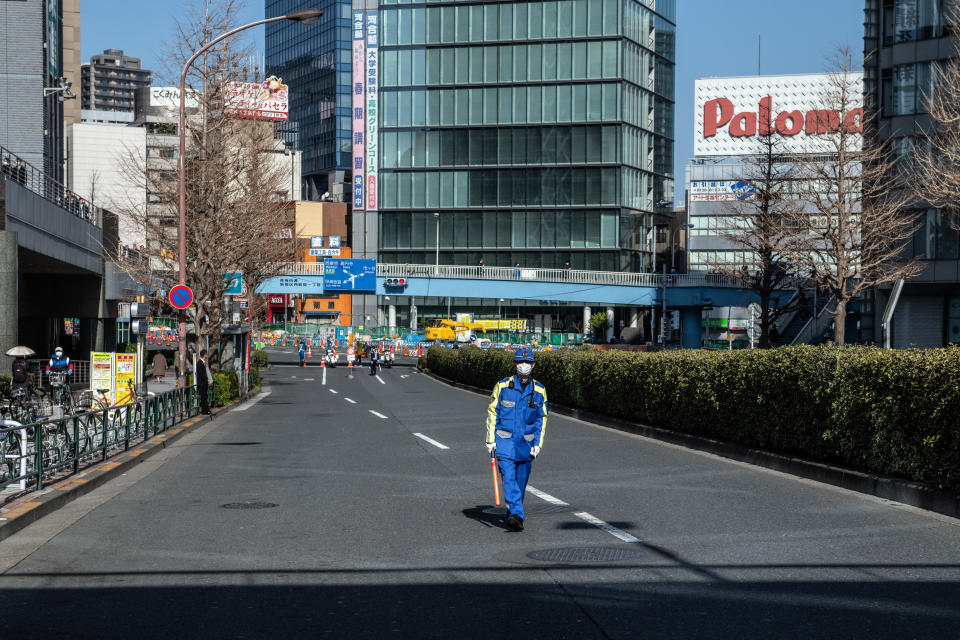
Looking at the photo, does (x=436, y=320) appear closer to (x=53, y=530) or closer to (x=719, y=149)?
(x=719, y=149)

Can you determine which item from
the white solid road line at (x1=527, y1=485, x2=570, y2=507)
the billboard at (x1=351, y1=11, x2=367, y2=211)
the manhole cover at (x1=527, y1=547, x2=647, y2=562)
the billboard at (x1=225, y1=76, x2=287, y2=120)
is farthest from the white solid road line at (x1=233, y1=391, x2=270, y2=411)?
the billboard at (x1=351, y1=11, x2=367, y2=211)

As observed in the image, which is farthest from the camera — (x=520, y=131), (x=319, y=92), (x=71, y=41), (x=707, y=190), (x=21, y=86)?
(x=319, y=92)

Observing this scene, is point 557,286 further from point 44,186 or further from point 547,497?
point 547,497

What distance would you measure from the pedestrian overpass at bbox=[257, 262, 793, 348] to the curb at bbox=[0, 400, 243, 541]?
1989 inches

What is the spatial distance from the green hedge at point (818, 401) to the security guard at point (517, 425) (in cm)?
426

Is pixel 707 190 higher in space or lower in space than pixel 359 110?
lower

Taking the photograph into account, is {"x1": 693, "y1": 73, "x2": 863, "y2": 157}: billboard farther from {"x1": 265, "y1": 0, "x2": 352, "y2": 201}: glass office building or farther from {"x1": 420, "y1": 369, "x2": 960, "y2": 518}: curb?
{"x1": 265, "y1": 0, "x2": 352, "y2": 201}: glass office building

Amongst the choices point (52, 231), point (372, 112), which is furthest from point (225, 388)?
point (372, 112)

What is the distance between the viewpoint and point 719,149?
297 feet

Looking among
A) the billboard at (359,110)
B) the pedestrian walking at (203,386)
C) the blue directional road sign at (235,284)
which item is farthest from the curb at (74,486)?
the billboard at (359,110)

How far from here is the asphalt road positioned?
650 centimetres

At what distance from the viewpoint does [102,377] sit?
21.2 metres

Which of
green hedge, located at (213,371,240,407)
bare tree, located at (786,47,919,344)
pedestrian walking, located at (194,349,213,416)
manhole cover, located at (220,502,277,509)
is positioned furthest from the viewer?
bare tree, located at (786,47,919,344)

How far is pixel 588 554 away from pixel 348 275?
61.4 m
